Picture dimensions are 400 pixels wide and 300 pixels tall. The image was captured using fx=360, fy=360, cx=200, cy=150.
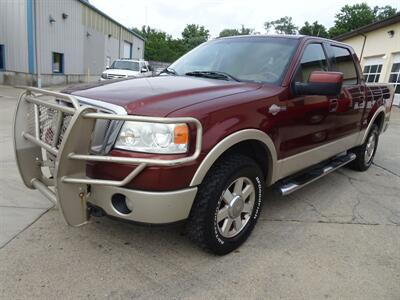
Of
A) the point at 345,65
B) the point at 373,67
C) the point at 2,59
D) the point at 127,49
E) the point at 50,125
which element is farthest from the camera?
the point at 127,49

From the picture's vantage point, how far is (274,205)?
4.01m

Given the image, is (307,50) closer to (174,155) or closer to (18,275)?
(174,155)

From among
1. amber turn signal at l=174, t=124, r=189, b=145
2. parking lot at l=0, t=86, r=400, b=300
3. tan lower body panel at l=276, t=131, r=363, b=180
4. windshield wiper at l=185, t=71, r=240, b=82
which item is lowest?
parking lot at l=0, t=86, r=400, b=300

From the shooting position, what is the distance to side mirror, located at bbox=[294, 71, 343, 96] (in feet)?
10.1

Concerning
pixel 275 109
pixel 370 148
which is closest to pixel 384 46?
pixel 370 148

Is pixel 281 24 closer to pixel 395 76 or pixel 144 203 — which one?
pixel 395 76

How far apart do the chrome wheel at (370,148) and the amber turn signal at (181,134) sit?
13.3ft

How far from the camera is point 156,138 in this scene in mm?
2279

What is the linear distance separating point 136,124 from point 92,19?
85.0ft

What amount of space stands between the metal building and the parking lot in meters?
15.9

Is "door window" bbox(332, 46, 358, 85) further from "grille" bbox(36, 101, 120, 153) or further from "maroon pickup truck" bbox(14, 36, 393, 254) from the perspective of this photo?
"grille" bbox(36, 101, 120, 153)

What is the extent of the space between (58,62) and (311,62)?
67.6 ft

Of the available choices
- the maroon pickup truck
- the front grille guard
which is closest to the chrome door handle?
the maroon pickup truck

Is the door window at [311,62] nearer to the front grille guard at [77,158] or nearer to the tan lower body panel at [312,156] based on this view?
the tan lower body panel at [312,156]
